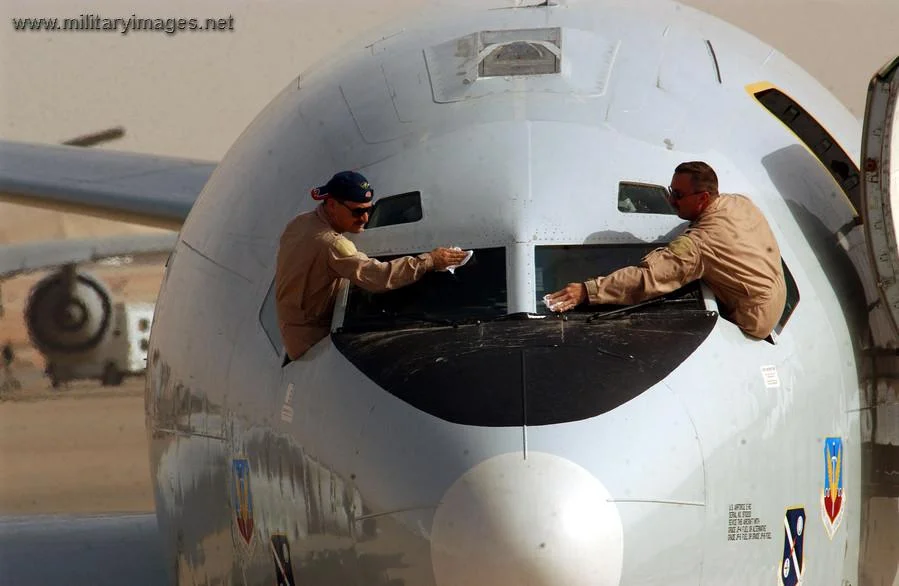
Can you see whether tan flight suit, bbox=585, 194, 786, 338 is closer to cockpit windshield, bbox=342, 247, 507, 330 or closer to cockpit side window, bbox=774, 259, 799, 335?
cockpit side window, bbox=774, 259, 799, 335

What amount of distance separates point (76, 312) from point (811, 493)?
54.0 ft

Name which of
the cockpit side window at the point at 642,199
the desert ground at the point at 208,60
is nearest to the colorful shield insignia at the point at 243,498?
the cockpit side window at the point at 642,199

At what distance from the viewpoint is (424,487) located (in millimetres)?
6359

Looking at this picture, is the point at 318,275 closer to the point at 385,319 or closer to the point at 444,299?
the point at 385,319

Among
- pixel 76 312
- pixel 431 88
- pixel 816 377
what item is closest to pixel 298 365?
pixel 431 88

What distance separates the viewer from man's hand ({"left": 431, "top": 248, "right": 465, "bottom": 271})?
7.29m

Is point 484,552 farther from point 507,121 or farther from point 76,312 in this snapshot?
point 76,312

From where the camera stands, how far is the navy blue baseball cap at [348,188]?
754cm

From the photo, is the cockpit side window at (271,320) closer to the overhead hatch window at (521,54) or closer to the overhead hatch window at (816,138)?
the overhead hatch window at (521,54)

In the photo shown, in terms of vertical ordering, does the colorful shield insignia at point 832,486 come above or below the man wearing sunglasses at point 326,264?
below

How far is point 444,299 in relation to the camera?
726 centimetres

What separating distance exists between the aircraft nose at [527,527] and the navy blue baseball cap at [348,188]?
1.75m

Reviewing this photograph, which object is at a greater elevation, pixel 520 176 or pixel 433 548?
pixel 520 176

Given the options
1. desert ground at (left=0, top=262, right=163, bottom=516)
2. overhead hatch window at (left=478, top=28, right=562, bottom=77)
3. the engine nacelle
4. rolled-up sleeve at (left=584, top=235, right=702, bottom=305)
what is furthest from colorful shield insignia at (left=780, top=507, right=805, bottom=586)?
the engine nacelle
